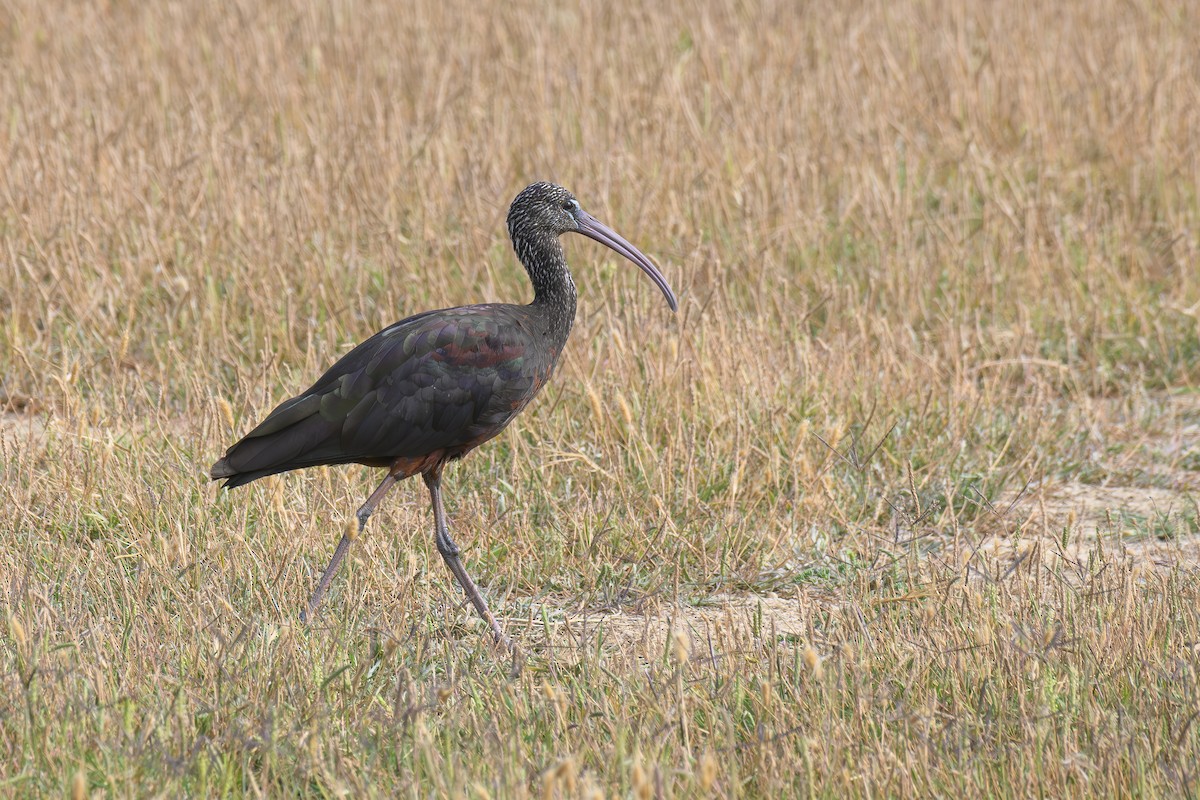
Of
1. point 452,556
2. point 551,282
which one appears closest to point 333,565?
point 452,556

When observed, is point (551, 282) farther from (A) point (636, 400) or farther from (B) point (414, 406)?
(A) point (636, 400)

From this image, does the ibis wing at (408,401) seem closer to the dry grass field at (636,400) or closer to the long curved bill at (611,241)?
the dry grass field at (636,400)

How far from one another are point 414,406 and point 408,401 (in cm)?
2

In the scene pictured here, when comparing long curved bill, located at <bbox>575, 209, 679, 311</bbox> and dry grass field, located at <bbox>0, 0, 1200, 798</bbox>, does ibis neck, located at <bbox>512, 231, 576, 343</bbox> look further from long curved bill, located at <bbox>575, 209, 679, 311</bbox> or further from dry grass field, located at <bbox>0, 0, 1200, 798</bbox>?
dry grass field, located at <bbox>0, 0, 1200, 798</bbox>

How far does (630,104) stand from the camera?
28.6 ft

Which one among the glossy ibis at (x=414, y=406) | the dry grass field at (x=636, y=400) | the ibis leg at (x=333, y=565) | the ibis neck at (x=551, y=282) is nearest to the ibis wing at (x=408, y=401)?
the glossy ibis at (x=414, y=406)

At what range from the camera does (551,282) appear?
5.04m

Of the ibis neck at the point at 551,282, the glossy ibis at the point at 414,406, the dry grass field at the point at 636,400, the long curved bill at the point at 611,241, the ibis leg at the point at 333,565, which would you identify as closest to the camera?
the dry grass field at the point at 636,400

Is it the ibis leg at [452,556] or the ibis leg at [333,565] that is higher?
the ibis leg at [333,565]

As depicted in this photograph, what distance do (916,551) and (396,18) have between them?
697 centimetres

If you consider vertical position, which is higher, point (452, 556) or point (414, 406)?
point (414, 406)

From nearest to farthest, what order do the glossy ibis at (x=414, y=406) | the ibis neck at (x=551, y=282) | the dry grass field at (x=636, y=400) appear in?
the dry grass field at (x=636, y=400) → the glossy ibis at (x=414, y=406) → the ibis neck at (x=551, y=282)

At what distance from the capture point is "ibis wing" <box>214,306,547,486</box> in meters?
4.56

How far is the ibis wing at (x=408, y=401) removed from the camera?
4.56 meters
